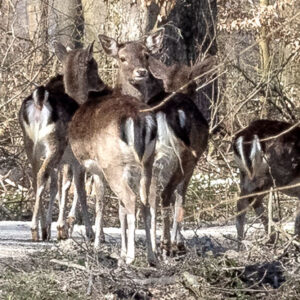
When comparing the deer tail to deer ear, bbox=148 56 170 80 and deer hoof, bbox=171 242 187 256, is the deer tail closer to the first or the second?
deer hoof, bbox=171 242 187 256

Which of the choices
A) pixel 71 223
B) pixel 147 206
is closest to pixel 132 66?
pixel 71 223

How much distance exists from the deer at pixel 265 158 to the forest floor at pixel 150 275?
3.11ft

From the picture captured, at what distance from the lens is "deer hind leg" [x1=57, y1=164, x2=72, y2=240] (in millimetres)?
11750

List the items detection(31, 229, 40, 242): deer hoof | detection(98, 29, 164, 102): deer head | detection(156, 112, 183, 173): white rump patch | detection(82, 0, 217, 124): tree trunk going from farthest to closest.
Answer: detection(82, 0, 217, 124): tree trunk
detection(31, 229, 40, 242): deer hoof
detection(98, 29, 164, 102): deer head
detection(156, 112, 183, 173): white rump patch

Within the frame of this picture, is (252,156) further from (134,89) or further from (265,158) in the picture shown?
(134,89)

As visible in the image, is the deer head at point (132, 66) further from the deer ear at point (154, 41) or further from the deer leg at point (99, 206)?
the deer leg at point (99, 206)

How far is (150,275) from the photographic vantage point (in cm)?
888

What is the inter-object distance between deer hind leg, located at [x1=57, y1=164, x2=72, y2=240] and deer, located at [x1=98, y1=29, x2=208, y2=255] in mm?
1252

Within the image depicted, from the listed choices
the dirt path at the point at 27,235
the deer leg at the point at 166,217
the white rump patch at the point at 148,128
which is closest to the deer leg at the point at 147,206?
the white rump patch at the point at 148,128

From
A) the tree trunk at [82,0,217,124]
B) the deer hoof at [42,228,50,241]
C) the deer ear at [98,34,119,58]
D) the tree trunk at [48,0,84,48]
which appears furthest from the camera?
the tree trunk at [48,0,84,48]

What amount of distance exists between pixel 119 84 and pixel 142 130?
2.01 meters

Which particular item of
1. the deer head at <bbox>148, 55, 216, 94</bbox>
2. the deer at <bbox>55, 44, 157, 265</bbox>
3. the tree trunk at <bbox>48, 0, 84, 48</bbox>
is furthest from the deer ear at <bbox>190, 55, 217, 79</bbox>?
the tree trunk at <bbox>48, 0, 84, 48</bbox>

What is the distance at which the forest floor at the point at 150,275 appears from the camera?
331 inches

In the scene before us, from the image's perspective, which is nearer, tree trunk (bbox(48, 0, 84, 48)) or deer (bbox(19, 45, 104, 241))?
deer (bbox(19, 45, 104, 241))
